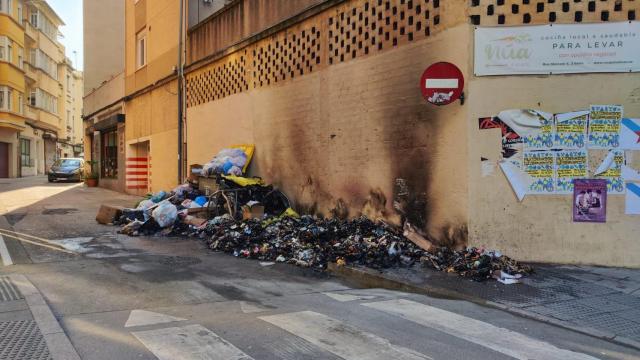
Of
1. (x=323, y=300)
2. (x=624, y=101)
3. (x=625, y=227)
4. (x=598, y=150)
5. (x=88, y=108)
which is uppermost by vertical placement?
(x=88, y=108)

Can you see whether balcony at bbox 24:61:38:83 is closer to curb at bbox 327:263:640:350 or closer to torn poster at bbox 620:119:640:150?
curb at bbox 327:263:640:350

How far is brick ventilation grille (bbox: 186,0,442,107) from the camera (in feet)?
30.4

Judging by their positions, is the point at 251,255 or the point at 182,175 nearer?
the point at 251,255

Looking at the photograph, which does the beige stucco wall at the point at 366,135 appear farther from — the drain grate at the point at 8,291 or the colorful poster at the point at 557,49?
the drain grate at the point at 8,291

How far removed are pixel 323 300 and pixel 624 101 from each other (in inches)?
213

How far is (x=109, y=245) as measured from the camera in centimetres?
1025

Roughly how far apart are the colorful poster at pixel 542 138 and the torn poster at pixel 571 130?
0.28ft

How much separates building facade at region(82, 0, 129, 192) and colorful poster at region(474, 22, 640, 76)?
23330mm

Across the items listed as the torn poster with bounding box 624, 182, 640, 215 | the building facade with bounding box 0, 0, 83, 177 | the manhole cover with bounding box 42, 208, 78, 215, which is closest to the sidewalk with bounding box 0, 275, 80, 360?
the torn poster with bounding box 624, 182, 640, 215

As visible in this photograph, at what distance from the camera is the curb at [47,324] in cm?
428

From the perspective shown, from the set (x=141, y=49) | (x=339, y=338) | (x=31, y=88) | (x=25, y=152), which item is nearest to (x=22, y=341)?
(x=339, y=338)

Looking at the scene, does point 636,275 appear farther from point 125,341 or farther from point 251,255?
point 125,341

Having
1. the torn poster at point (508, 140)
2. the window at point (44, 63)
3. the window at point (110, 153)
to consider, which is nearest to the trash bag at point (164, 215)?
the torn poster at point (508, 140)

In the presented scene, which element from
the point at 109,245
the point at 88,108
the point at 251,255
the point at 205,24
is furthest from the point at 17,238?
the point at 88,108
